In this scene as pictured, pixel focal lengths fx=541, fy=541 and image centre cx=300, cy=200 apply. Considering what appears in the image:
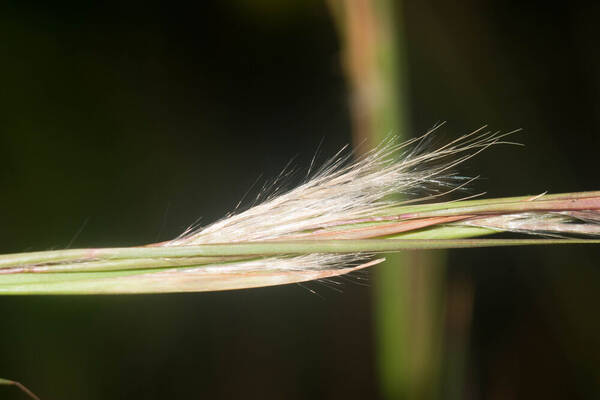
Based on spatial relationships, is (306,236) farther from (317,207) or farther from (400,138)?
(400,138)

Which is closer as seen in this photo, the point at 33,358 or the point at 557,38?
the point at 33,358

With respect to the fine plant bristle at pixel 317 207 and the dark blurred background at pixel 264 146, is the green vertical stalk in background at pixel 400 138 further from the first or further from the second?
the fine plant bristle at pixel 317 207

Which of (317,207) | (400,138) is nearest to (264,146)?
(400,138)

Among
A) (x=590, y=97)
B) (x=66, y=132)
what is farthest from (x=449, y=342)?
(x=66, y=132)

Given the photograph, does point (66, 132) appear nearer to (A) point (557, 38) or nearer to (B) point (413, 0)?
(B) point (413, 0)

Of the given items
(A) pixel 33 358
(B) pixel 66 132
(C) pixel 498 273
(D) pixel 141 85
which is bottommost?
(A) pixel 33 358

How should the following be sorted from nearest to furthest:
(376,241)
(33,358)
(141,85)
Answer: (376,241), (33,358), (141,85)
